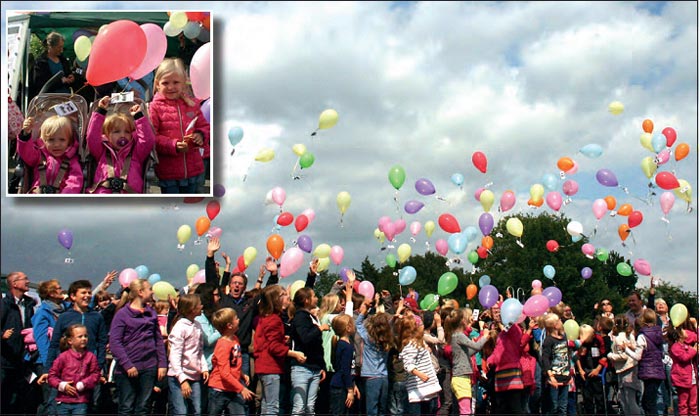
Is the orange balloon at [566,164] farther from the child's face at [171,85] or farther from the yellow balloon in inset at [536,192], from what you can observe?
the child's face at [171,85]

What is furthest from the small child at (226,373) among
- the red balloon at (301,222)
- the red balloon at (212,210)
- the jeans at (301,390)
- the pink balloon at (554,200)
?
the pink balloon at (554,200)

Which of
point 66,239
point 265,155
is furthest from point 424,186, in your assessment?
point 66,239

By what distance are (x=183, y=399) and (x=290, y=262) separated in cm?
427

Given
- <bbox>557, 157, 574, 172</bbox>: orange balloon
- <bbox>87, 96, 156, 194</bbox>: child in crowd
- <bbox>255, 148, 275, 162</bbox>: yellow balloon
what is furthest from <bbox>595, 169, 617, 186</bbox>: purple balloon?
<bbox>87, 96, 156, 194</bbox>: child in crowd

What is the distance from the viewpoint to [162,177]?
347 inches

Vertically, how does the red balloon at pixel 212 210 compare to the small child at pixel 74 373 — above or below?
above

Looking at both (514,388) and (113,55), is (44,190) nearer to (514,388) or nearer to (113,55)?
(113,55)

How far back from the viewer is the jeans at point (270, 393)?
7574 millimetres

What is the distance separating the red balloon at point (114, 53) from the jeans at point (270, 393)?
3.74 m

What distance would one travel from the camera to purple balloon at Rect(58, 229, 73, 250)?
1280 centimetres

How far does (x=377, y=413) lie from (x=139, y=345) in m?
2.79

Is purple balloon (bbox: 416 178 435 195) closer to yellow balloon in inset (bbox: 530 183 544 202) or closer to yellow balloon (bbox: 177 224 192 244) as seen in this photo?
yellow balloon in inset (bbox: 530 183 544 202)

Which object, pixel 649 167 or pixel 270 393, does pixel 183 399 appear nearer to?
pixel 270 393

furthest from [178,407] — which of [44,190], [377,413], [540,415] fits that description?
[540,415]
